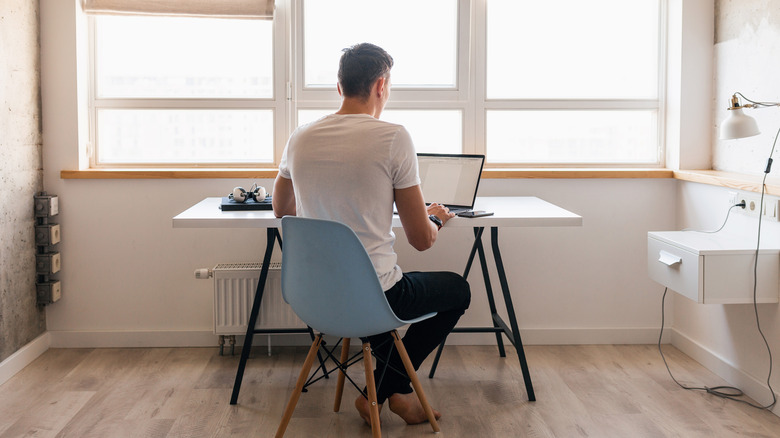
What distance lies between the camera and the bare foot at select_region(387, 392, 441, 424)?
2781mm

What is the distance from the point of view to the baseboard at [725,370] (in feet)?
9.88

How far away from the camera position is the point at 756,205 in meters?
3.03

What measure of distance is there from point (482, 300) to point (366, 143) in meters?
1.71

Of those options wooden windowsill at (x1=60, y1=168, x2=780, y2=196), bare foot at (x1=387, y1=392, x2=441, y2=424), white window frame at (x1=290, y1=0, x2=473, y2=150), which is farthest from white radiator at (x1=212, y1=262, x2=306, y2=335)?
bare foot at (x1=387, y1=392, x2=441, y2=424)

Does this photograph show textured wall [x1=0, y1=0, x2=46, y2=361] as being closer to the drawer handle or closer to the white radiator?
the white radiator

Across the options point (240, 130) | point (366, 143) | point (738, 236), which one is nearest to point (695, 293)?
point (738, 236)

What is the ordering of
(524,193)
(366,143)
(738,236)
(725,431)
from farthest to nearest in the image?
(524,193), (738,236), (725,431), (366,143)

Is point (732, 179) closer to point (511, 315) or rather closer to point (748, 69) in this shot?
point (748, 69)

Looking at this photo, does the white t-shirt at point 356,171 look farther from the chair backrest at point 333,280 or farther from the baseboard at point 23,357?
the baseboard at point 23,357

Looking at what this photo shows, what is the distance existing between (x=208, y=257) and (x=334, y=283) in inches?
64.5

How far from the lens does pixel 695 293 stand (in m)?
2.88

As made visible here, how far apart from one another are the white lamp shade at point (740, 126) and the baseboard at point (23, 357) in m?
3.12

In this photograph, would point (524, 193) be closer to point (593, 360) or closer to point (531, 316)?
point (531, 316)

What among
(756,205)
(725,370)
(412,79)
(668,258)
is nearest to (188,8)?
(412,79)
